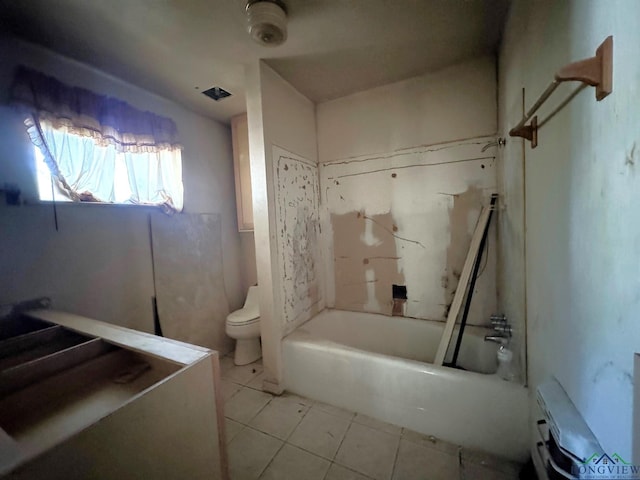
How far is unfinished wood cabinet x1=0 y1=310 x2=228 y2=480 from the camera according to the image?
0.54m

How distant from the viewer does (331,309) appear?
2377 mm

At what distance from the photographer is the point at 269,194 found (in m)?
1.75

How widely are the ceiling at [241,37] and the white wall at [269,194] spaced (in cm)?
17

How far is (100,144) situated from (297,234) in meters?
1.49

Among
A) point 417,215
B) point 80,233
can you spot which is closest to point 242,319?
point 80,233

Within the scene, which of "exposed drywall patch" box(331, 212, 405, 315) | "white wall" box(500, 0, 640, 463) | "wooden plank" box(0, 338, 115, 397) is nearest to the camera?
"white wall" box(500, 0, 640, 463)

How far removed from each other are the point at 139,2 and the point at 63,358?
1.65 meters

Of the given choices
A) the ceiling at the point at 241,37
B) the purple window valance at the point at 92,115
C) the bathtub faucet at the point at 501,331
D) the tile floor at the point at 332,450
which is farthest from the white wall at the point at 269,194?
the bathtub faucet at the point at 501,331

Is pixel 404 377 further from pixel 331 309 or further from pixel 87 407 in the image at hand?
pixel 87 407

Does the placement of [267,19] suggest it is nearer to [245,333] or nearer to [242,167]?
[242,167]

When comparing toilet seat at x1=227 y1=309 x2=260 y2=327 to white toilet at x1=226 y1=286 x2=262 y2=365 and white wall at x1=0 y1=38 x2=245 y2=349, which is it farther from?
white wall at x1=0 y1=38 x2=245 y2=349

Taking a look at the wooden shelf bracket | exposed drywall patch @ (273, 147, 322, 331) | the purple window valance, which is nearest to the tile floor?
exposed drywall patch @ (273, 147, 322, 331)

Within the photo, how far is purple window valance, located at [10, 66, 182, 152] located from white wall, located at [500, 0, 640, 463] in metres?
2.37

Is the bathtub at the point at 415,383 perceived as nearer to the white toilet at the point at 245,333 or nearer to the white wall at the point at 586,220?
the white wall at the point at 586,220
